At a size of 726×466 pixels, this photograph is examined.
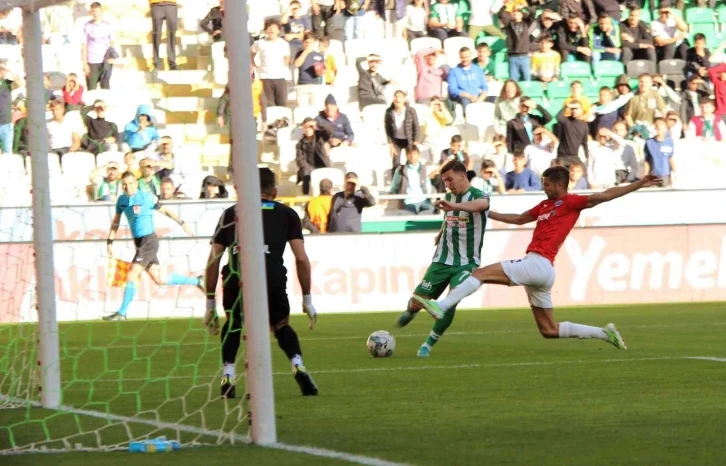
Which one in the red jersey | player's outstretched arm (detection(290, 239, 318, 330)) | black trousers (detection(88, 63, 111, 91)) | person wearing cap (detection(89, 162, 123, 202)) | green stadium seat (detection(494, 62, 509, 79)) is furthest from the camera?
green stadium seat (detection(494, 62, 509, 79))

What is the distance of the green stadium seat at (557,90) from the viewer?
26.3 m

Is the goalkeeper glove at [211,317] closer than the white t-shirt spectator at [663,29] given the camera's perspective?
Yes

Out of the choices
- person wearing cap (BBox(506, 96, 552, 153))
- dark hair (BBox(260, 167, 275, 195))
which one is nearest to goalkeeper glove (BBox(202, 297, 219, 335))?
dark hair (BBox(260, 167, 275, 195))

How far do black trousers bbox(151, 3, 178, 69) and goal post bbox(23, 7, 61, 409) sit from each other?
809cm

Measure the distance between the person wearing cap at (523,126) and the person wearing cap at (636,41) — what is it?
3244mm

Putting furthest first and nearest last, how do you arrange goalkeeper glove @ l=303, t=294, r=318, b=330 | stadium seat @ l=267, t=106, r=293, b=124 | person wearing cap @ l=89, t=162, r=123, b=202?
stadium seat @ l=267, t=106, r=293, b=124 → person wearing cap @ l=89, t=162, r=123, b=202 → goalkeeper glove @ l=303, t=294, r=318, b=330

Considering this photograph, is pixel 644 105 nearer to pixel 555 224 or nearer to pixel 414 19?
pixel 414 19

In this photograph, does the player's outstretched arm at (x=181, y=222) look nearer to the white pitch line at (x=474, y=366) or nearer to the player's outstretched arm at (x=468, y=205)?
the player's outstretched arm at (x=468, y=205)

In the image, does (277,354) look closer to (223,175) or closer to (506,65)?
(223,175)

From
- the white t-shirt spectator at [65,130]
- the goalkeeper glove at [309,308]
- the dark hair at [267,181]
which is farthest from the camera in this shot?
the white t-shirt spectator at [65,130]

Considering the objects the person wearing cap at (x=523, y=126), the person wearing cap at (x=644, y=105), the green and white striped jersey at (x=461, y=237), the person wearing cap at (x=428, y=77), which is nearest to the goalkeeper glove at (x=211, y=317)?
the green and white striped jersey at (x=461, y=237)

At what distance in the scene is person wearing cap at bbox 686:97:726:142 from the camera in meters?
25.7

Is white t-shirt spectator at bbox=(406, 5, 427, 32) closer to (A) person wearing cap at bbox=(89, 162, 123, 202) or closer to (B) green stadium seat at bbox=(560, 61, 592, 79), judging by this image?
(B) green stadium seat at bbox=(560, 61, 592, 79)

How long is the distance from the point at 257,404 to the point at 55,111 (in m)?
8.66
